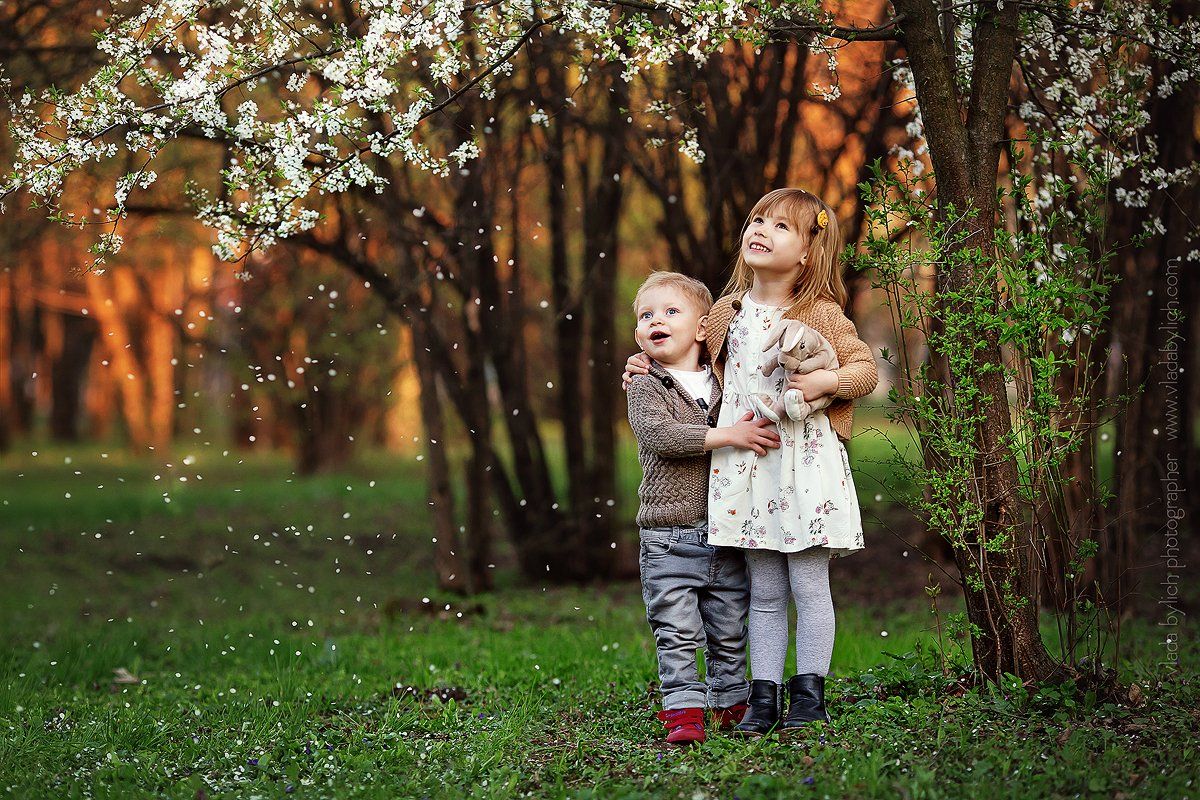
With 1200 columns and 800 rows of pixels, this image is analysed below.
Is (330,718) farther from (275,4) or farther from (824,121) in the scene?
(824,121)

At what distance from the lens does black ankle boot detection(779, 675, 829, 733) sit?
3.57 m

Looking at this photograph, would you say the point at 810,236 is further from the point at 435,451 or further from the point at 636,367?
the point at 435,451

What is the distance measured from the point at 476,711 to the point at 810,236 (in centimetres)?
208

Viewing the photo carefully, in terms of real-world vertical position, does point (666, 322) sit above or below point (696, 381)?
above

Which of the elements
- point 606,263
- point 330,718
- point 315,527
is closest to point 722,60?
point 606,263

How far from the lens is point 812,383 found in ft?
11.1

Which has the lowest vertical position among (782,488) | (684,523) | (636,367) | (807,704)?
(807,704)

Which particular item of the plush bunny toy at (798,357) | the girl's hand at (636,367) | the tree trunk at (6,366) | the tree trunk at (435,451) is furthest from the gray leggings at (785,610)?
the tree trunk at (6,366)

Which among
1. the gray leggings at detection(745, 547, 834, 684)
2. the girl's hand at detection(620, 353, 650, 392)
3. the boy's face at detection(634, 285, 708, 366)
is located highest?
the boy's face at detection(634, 285, 708, 366)

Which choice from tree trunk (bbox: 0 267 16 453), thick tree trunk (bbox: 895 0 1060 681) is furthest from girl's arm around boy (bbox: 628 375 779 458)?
tree trunk (bbox: 0 267 16 453)

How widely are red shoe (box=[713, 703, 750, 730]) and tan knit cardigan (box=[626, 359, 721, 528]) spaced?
64 centimetres

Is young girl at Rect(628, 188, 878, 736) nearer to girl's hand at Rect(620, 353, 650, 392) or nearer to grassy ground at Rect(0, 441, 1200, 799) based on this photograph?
girl's hand at Rect(620, 353, 650, 392)

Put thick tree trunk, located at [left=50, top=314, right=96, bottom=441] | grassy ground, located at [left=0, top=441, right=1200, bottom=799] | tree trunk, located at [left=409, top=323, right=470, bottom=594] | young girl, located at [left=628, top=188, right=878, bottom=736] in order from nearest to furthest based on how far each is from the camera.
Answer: grassy ground, located at [left=0, top=441, right=1200, bottom=799], young girl, located at [left=628, top=188, right=878, bottom=736], tree trunk, located at [left=409, top=323, right=470, bottom=594], thick tree trunk, located at [left=50, top=314, right=96, bottom=441]

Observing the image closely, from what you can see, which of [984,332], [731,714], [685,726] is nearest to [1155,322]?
[984,332]
